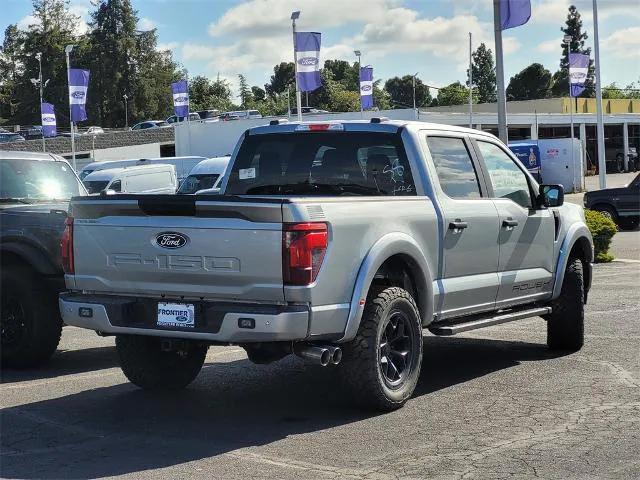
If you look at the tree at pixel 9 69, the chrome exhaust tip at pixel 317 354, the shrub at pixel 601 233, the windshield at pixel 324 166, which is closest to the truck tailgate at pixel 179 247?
the chrome exhaust tip at pixel 317 354

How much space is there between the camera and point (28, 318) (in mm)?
8398

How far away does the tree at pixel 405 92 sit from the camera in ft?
490

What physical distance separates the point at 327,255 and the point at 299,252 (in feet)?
0.71

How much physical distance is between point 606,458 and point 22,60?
13083cm

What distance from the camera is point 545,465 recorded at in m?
5.32

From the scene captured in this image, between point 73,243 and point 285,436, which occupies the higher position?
point 73,243

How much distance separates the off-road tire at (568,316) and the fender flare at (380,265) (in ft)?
7.41

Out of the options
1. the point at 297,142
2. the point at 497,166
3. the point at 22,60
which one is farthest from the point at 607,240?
the point at 22,60

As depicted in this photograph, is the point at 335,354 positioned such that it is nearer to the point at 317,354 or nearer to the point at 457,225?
the point at 317,354

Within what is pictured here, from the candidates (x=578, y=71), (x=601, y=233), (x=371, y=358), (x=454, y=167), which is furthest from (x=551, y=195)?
(x=578, y=71)

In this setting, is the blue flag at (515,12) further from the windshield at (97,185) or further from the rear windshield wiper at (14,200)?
the windshield at (97,185)

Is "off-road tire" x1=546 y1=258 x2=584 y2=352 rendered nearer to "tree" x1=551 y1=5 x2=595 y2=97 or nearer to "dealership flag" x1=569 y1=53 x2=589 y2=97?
"dealership flag" x1=569 y1=53 x2=589 y2=97

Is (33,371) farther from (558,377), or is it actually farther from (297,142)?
(558,377)

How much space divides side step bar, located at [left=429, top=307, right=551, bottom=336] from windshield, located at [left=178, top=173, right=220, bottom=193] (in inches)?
571
